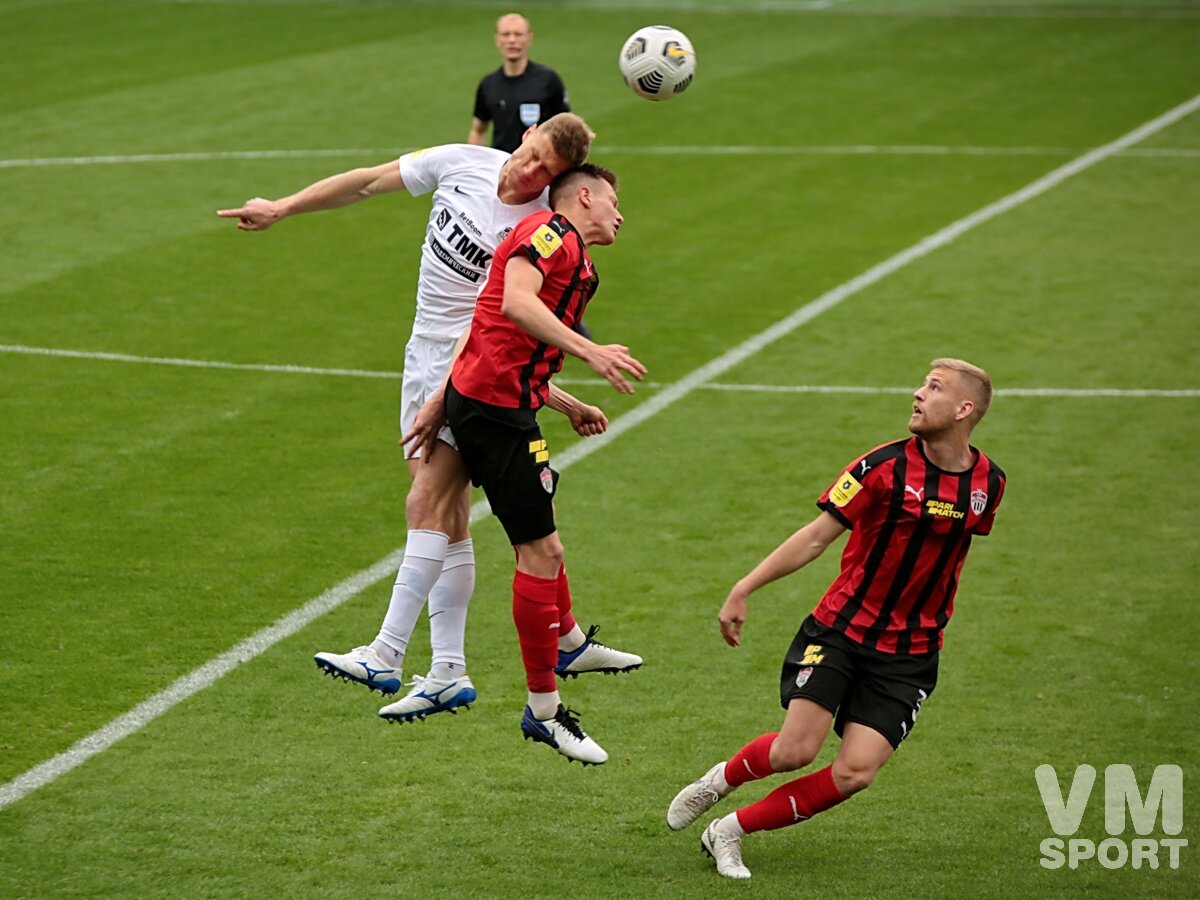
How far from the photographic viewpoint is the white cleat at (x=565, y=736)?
24.2 feet

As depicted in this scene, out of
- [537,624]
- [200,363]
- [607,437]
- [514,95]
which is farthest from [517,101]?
[537,624]

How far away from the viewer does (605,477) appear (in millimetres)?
11883

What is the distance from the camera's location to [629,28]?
2964 cm

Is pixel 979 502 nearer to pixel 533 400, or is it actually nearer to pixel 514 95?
pixel 533 400

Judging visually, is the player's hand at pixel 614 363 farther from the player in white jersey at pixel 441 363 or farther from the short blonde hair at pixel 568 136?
the short blonde hair at pixel 568 136

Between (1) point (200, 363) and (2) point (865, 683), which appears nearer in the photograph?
(2) point (865, 683)

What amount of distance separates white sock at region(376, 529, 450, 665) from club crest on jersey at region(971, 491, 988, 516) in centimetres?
231

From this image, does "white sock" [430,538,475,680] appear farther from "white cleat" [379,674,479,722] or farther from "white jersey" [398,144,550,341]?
"white jersey" [398,144,550,341]

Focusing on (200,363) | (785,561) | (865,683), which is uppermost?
(785,561)

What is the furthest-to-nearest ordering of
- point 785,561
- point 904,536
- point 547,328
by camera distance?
point 904,536, point 785,561, point 547,328

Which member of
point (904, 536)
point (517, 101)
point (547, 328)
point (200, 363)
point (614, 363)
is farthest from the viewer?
point (517, 101)

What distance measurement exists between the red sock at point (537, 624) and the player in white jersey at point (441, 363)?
1.31ft

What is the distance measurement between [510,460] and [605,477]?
4.73 m

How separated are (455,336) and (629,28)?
74.8 feet
